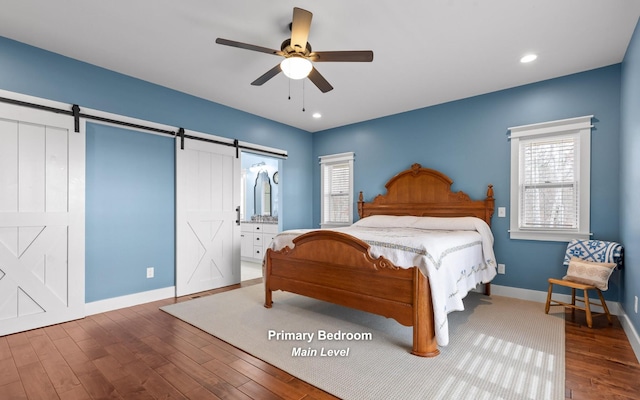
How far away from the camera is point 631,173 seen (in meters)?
2.60

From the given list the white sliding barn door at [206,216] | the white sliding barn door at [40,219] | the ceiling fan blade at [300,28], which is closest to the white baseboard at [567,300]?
the ceiling fan blade at [300,28]

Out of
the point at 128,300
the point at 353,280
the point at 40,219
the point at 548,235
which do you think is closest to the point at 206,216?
the point at 128,300

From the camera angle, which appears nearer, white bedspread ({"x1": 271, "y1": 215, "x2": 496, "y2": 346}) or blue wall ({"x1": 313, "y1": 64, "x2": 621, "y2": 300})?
white bedspread ({"x1": 271, "y1": 215, "x2": 496, "y2": 346})

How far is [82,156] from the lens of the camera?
313cm

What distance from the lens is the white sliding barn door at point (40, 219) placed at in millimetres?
2729

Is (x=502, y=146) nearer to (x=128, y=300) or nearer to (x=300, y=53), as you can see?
(x=300, y=53)

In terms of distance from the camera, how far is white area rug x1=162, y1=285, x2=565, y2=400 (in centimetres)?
186

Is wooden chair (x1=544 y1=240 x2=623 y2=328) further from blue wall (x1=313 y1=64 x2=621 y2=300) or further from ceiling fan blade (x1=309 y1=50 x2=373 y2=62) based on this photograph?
ceiling fan blade (x1=309 y1=50 x2=373 y2=62)

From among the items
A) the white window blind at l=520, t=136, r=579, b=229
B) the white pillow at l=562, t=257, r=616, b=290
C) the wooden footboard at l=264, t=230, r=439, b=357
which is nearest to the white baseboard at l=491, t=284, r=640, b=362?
the white pillow at l=562, t=257, r=616, b=290

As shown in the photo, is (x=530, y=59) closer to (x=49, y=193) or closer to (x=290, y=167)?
(x=290, y=167)

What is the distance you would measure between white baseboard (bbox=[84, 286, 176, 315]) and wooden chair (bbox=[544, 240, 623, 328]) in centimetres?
423

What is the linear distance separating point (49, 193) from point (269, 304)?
2.38 m

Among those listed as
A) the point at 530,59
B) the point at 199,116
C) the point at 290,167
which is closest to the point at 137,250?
the point at 199,116

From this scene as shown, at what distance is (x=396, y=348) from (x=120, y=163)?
3.36 m
